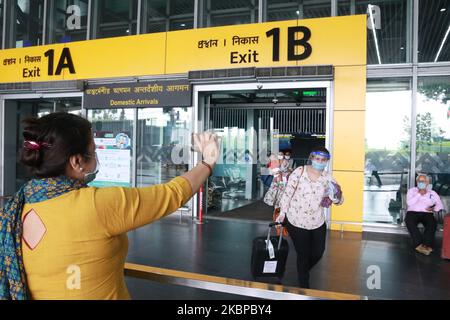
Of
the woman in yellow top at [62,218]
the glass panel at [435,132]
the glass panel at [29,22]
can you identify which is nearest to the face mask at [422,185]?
the glass panel at [435,132]

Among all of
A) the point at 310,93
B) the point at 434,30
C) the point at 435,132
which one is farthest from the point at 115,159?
the point at 434,30

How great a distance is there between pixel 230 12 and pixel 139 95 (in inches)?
112

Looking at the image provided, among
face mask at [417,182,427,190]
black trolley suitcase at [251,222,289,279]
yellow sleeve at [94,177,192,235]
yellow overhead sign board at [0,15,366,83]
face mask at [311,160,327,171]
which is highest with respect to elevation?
yellow overhead sign board at [0,15,366,83]

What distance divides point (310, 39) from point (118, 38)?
180 inches

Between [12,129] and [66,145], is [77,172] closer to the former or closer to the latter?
Answer: [66,145]

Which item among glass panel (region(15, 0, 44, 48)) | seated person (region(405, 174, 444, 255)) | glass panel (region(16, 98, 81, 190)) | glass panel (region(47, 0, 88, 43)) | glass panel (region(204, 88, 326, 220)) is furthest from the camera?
glass panel (region(15, 0, 44, 48))

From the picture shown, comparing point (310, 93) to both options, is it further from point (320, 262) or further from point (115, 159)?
point (320, 262)

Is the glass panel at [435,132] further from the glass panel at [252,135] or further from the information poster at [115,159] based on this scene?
the information poster at [115,159]

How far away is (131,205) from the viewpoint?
50.4 inches

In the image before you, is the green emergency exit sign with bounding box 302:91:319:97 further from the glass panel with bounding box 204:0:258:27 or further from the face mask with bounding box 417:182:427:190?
the face mask with bounding box 417:182:427:190

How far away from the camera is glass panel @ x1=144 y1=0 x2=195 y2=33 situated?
9.45m

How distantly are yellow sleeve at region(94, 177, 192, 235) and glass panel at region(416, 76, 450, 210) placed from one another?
7.20 meters

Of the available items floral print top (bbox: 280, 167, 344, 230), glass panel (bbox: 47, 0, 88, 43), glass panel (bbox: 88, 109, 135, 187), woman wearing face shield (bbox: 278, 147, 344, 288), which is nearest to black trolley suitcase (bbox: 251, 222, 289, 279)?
woman wearing face shield (bbox: 278, 147, 344, 288)

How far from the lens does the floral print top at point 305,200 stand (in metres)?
4.12
